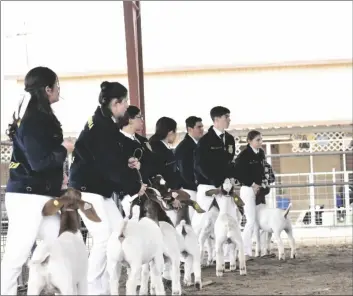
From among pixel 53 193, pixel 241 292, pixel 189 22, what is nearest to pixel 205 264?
pixel 241 292

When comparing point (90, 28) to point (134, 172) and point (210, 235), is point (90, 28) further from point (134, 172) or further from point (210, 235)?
point (134, 172)

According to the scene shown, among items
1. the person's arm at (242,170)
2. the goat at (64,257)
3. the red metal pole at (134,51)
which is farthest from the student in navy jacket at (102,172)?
the red metal pole at (134,51)

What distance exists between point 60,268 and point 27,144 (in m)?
0.83

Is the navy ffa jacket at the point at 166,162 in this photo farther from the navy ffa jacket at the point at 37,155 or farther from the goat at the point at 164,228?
the navy ffa jacket at the point at 37,155

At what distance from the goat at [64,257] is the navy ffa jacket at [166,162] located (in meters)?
2.59

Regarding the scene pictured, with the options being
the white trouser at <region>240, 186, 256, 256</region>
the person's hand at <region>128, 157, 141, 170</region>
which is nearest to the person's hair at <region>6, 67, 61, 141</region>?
the person's hand at <region>128, 157, 141, 170</region>

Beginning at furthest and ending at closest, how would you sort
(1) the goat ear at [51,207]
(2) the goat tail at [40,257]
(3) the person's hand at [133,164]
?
(3) the person's hand at [133,164] < (1) the goat ear at [51,207] < (2) the goat tail at [40,257]

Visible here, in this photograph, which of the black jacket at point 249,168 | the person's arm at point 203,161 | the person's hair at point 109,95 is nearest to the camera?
the person's hair at point 109,95

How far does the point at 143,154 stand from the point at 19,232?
2.52 meters

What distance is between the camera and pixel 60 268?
4.82m

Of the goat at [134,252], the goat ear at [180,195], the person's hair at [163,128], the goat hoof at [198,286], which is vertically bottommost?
the goat hoof at [198,286]

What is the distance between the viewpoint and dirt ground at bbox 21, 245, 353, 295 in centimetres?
710

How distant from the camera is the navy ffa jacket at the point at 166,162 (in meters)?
7.88

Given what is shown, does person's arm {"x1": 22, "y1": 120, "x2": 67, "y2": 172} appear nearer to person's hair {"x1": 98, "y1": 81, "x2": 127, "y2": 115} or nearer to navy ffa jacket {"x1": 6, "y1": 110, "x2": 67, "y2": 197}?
navy ffa jacket {"x1": 6, "y1": 110, "x2": 67, "y2": 197}
